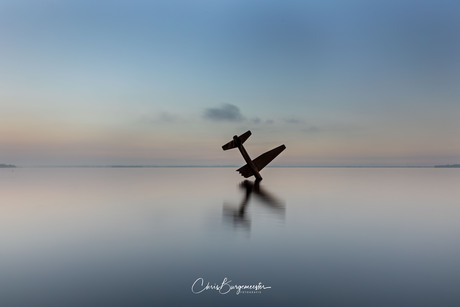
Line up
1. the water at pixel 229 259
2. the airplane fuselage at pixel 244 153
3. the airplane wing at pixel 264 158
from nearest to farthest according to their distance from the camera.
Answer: the water at pixel 229 259 < the airplane fuselage at pixel 244 153 < the airplane wing at pixel 264 158

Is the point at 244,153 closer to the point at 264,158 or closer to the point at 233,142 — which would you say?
the point at 233,142

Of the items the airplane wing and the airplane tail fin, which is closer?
the airplane tail fin

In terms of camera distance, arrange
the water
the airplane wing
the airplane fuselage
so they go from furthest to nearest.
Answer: the airplane wing
the airplane fuselage
the water

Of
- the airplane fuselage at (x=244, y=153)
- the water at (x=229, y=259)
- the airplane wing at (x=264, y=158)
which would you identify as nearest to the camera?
the water at (x=229, y=259)

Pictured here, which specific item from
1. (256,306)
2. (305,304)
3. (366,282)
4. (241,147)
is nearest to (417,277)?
(366,282)

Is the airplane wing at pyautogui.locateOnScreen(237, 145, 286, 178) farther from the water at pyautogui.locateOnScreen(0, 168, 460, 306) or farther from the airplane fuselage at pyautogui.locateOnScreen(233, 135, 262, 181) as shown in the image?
the water at pyautogui.locateOnScreen(0, 168, 460, 306)

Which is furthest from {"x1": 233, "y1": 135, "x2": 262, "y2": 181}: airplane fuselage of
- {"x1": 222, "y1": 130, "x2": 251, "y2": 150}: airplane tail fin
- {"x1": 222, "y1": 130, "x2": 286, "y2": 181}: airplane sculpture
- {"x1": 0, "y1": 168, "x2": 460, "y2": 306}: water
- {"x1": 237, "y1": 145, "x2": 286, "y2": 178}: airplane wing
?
{"x1": 0, "y1": 168, "x2": 460, "y2": 306}: water

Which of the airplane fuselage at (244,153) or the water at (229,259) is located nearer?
the water at (229,259)

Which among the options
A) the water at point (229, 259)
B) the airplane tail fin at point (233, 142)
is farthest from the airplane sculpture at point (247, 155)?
the water at point (229, 259)

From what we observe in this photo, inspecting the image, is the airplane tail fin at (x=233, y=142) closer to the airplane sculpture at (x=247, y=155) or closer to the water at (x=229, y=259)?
the airplane sculpture at (x=247, y=155)

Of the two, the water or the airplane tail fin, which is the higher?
the airplane tail fin

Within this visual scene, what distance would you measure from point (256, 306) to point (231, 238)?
3420 mm

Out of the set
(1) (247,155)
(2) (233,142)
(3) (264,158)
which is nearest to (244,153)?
(1) (247,155)

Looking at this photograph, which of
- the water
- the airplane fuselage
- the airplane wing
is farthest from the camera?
the airplane wing
